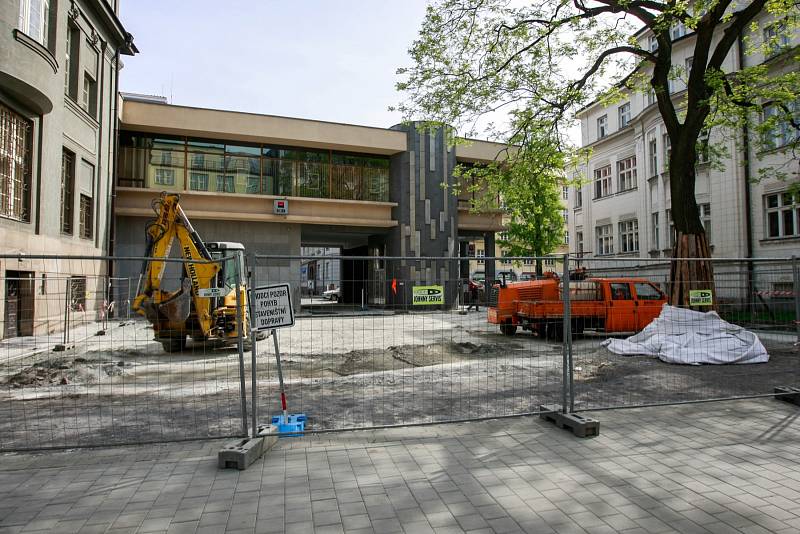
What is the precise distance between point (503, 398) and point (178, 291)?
7562 mm

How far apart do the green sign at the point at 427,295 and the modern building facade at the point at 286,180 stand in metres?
15.8

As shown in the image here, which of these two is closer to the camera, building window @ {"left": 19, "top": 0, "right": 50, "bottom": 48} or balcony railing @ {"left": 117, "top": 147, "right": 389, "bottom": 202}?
building window @ {"left": 19, "top": 0, "right": 50, "bottom": 48}

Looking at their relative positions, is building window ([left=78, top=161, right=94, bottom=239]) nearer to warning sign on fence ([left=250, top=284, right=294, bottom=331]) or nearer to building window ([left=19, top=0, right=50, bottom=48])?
building window ([left=19, top=0, right=50, bottom=48])

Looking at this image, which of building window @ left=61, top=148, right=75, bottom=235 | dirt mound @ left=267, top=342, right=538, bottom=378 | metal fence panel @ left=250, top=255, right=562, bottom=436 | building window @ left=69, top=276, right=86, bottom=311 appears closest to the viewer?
metal fence panel @ left=250, top=255, right=562, bottom=436

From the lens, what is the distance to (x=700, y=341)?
32.6 feet

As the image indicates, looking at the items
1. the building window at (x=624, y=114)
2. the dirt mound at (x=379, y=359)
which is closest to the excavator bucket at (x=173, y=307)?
the dirt mound at (x=379, y=359)

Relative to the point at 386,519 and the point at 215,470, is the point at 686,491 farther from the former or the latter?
the point at 215,470

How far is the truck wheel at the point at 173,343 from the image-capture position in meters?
10.7

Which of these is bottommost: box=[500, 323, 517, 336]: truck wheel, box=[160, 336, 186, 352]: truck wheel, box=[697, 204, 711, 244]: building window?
box=[160, 336, 186, 352]: truck wheel

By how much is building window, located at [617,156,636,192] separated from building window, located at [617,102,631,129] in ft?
8.31

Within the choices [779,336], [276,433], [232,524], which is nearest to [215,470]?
[276,433]

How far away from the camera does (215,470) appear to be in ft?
14.8

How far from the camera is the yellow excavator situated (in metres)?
11.1

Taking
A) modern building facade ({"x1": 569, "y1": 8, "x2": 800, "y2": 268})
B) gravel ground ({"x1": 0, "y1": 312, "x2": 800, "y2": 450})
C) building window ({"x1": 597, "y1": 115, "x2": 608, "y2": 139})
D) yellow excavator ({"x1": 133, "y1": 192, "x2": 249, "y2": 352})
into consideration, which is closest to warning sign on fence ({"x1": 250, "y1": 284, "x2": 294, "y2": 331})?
gravel ground ({"x1": 0, "y1": 312, "x2": 800, "y2": 450})
